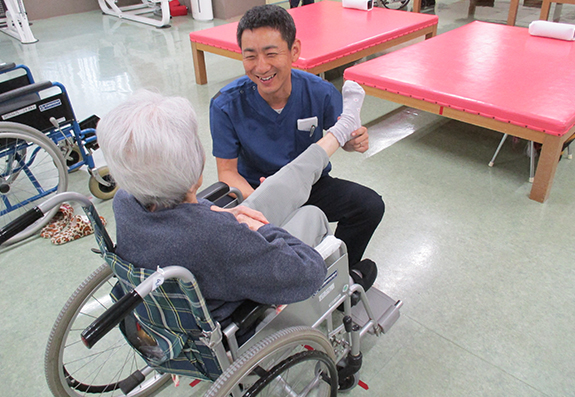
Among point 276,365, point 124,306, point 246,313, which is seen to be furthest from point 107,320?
point 276,365

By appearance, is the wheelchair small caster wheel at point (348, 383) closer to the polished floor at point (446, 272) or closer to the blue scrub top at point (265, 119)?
the polished floor at point (446, 272)

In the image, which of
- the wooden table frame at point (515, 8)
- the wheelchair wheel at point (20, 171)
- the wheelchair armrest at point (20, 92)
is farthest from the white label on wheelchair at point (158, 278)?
the wooden table frame at point (515, 8)

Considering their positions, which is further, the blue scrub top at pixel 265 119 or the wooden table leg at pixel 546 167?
the wooden table leg at pixel 546 167

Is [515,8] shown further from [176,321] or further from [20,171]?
[176,321]

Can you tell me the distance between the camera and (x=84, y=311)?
1.86 m

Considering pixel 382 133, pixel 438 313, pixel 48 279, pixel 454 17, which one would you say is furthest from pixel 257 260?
pixel 454 17

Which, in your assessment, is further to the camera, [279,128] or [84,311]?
[84,311]

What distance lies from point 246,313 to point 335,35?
10.4ft

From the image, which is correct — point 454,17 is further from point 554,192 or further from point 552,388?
point 552,388

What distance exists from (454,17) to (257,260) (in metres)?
5.93

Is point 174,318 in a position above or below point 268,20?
below

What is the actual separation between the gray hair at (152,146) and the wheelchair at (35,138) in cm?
157

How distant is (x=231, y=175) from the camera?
5.69 ft

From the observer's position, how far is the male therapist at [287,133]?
1.66 m
